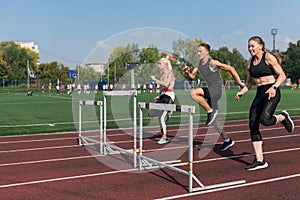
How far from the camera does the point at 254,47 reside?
21.9 ft

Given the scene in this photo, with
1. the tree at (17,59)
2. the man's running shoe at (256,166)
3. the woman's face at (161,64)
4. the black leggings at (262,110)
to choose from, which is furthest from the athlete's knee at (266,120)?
the tree at (17,59)

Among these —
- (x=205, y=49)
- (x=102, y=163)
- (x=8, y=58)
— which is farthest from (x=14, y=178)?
(x=8, y=58)

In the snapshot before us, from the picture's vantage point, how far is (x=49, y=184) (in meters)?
5.99

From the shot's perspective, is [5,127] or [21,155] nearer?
[21,155]

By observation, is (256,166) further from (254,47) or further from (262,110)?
(254,47)

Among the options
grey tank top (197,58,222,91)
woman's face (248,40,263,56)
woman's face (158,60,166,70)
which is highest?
woman's face (248,40,263,56)

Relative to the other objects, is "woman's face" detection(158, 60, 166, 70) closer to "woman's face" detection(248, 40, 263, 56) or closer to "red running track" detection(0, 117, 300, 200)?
"red running track" detection(0, 117, 300, 200)

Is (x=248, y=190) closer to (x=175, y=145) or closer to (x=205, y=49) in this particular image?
(x=205, y=49)

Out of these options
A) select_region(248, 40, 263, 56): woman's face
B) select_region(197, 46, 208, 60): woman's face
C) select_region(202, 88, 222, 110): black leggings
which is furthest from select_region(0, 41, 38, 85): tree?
select_region(248, 40, 263, 56): woman's face

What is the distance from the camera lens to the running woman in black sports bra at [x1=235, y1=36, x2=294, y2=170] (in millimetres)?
6539

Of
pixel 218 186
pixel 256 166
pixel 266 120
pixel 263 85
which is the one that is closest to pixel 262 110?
pixel 266 120

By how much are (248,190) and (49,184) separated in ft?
9.77

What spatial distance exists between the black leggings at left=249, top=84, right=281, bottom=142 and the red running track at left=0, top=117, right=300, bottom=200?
0.79 m

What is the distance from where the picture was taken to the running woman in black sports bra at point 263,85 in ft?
21.5
